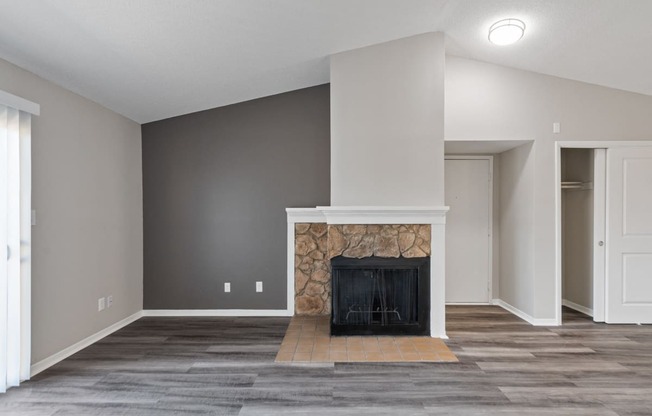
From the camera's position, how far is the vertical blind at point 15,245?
273cm

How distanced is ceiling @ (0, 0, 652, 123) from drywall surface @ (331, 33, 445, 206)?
0.20m

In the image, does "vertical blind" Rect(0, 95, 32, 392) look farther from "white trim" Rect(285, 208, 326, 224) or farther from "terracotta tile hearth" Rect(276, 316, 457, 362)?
"white trim" Rect(285, 208, 326, 224)

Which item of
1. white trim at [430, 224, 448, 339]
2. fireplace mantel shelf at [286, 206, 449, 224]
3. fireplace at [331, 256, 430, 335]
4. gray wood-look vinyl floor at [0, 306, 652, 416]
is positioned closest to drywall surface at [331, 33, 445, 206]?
fireplace mantel shelf at [286, 206, 449, 224]

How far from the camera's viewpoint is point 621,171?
168 inches

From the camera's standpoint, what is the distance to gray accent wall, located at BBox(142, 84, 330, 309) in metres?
4.66

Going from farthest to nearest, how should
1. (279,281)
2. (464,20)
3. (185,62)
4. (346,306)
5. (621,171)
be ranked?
1. (279,281)
2. (621,171)
3. (346,306)
4. (464,20)
5. (185,62)

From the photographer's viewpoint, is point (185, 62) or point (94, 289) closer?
point (185, 62)

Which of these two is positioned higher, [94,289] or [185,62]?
[185,62]

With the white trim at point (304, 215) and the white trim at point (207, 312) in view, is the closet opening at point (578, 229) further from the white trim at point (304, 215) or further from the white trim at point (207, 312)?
the white trim at point (207, 312)

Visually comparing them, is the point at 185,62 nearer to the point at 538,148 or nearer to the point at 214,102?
the point at 214,102

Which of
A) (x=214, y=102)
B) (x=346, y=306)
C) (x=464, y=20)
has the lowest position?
(x=346, y=306)

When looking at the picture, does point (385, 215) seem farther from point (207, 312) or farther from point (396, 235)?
point (207, 312)

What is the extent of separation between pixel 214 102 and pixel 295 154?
110cm

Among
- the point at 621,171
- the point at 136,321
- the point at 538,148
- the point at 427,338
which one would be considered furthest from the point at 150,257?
the point at 621,171
